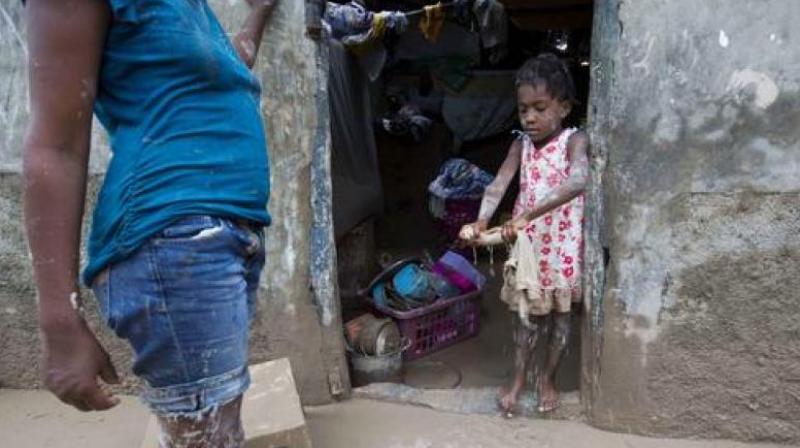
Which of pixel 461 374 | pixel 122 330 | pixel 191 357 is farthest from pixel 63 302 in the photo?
pixel 461 374

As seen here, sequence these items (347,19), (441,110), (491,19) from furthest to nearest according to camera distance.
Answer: (441,110) < (491,19) < (347,19)

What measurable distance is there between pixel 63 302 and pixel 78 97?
0.35m

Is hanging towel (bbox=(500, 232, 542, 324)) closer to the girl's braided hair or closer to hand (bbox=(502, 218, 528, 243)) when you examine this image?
hand (bbox=(502, 218, 528, 243))

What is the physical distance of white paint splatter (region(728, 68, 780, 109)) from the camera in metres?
2.48

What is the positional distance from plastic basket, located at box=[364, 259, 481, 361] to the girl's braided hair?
58.3 inches

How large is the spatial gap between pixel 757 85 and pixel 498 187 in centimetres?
104

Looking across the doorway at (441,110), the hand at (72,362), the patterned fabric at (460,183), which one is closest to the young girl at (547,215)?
the hand at (72,362)

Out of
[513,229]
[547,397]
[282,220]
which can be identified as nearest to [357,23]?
[282,220]

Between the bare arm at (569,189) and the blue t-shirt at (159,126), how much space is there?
5.33ft

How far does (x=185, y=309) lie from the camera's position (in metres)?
1.28

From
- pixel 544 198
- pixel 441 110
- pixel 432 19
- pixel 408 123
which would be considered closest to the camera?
pixel 544 198

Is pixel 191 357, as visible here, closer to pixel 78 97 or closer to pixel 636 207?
pixel 78 97

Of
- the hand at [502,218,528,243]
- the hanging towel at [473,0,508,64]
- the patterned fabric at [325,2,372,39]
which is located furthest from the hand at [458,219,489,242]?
the hanging towel at [473,0,508,64]

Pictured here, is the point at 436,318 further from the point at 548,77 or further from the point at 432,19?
the point at 432,19
